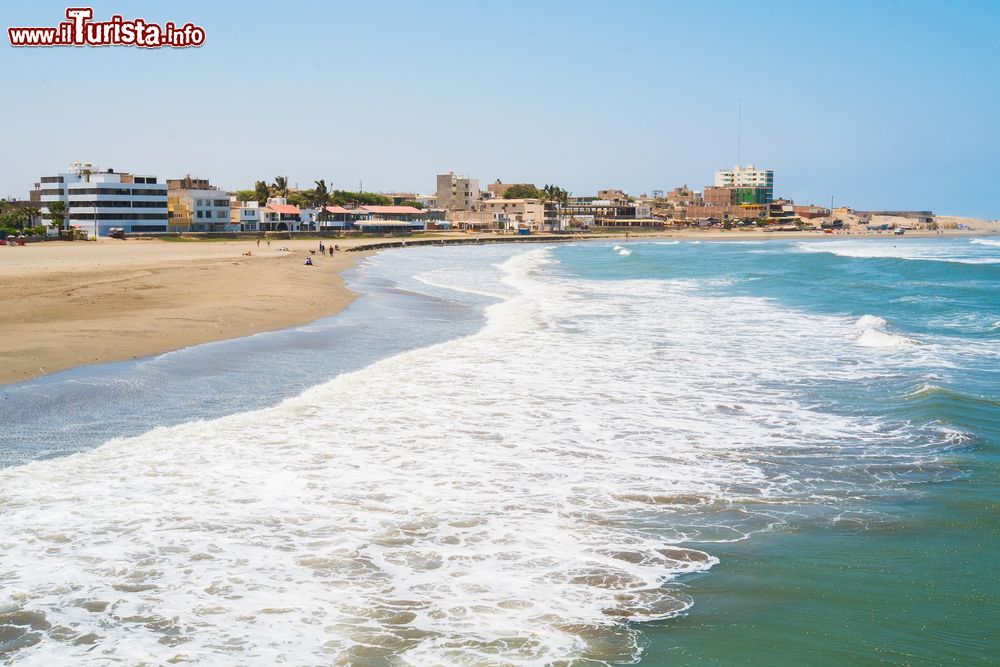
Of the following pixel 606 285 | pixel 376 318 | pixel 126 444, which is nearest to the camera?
pixel 126 444

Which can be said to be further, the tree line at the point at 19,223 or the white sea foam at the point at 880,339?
the tree line at the point at 19,223

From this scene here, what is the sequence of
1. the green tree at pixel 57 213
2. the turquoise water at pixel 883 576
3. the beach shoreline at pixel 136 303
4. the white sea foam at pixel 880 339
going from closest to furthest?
the turquoise water at pixel 883 576 < the beach shoreline at pixel 136 303 < the white sea foam at pixel 880 339 < the green tree at pixel 57 213

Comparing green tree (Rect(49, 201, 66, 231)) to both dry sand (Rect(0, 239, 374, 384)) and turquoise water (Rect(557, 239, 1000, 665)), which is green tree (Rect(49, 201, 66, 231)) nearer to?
dry sand (Rect(0, 239, 374, 384))

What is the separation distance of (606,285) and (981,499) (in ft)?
115

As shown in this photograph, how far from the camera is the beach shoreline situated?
61.1 ft

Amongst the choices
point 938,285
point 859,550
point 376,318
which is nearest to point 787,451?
point 859,550

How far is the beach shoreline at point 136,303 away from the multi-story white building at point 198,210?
152 ft

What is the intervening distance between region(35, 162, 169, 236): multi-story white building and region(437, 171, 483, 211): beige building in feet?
299

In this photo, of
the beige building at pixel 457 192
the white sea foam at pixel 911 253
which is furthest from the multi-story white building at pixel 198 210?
the beige building at pixel 457 192

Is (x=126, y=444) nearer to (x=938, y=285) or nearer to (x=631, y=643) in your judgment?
(x=631, y=643)

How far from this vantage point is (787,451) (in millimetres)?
12109

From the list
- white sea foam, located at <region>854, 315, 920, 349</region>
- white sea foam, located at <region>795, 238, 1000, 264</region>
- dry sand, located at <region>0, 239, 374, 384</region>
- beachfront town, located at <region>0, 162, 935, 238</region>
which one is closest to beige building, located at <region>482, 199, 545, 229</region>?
beachfront town, located at <region>0, 162, 935, 238</region>

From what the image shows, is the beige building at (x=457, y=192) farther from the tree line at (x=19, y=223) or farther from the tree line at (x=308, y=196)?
the tree line at (x=19, y=223)

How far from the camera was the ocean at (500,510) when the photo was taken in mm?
6785
